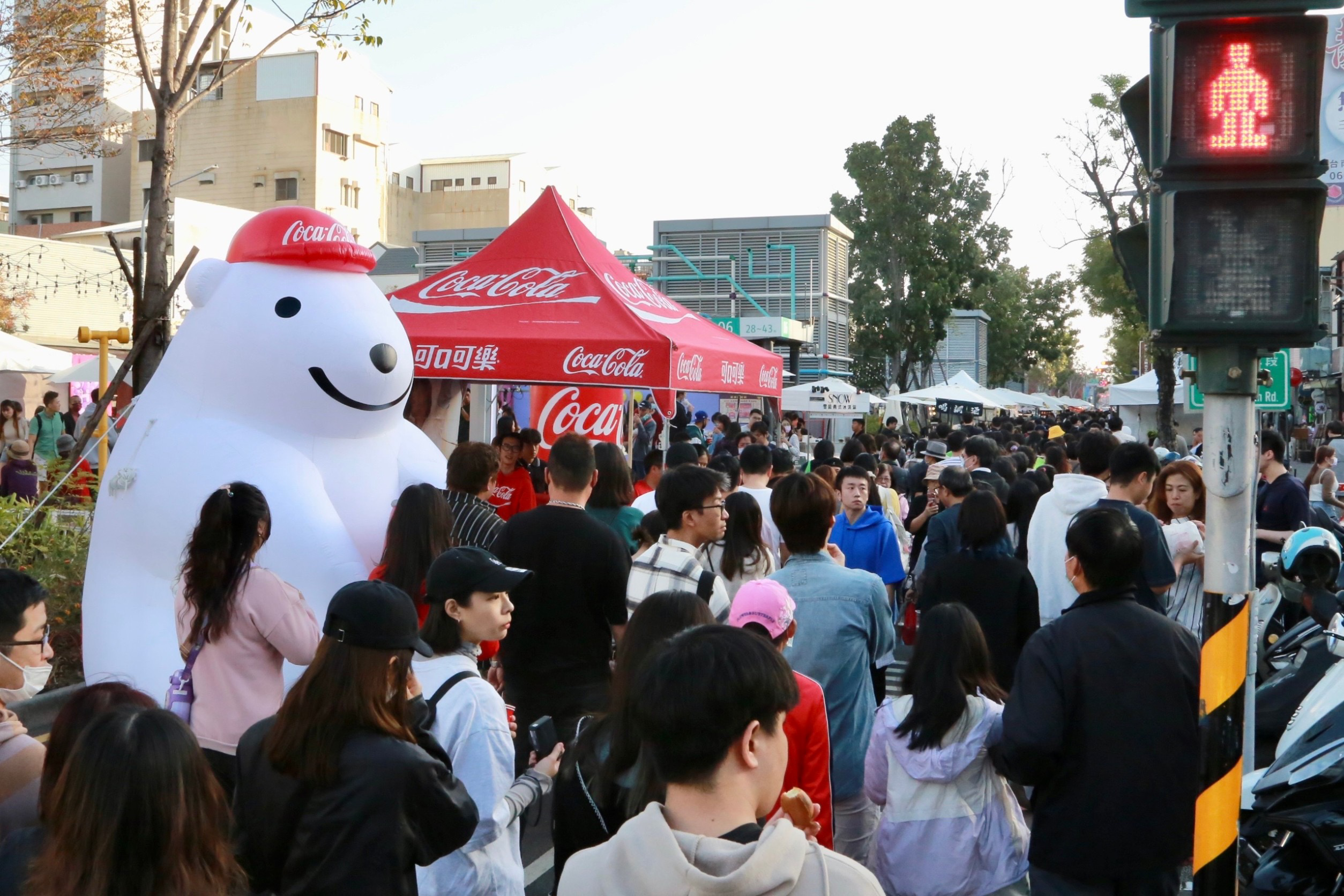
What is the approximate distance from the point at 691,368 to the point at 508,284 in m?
1.69

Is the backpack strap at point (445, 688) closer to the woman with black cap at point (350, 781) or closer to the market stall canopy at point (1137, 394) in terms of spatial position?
the woman with black cap at point (350, 781)

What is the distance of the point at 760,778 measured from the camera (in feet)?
6.44

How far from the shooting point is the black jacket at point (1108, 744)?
357 centimetres

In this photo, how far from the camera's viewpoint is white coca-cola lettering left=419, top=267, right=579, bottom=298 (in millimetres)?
9812

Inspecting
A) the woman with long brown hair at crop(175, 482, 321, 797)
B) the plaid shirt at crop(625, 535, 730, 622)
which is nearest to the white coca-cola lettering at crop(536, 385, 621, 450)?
the plaid shirt at crop(625, 535, 730, 622)

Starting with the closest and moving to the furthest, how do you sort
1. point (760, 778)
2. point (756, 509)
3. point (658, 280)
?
point (760, 778) → point (756, 509) → point (658, 280)

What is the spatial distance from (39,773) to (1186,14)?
3.51m

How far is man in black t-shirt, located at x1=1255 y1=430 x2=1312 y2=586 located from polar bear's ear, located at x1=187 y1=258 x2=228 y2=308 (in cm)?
686

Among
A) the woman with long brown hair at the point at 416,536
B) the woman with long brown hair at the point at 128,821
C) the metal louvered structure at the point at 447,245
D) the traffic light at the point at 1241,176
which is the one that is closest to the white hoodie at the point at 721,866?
the woman with long brown hair at the point at 128,821

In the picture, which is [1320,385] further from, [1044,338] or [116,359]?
[116,359]

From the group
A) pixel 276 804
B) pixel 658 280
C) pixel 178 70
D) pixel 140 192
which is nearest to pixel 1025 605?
pixel 276 804

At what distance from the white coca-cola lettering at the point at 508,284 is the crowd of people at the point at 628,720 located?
153 inches

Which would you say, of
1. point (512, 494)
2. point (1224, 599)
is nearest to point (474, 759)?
point (1224, 599)

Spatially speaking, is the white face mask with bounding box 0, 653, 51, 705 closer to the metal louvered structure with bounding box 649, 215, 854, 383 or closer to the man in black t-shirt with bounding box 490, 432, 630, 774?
the man in black t-shirt with bounding box 490, 432, 630, 774
